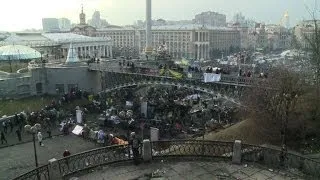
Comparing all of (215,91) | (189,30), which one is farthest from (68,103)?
(189,30)

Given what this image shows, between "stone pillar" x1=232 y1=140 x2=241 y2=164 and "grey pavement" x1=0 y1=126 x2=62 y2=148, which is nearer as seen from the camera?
"stone pillar" x1=232 y1=140 x2=241 y2=164

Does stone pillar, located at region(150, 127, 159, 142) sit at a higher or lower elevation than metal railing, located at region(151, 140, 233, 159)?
lower

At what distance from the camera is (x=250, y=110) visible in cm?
2300

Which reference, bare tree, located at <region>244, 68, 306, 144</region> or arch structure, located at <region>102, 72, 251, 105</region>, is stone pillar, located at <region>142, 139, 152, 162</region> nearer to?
bare tree, located at <region>244, 68, 306, 144</region>

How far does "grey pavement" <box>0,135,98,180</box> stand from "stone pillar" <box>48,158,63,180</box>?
8.74m

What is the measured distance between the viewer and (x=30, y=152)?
24750 mm

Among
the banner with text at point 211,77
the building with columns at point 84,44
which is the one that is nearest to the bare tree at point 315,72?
the banner with text at point 211,77

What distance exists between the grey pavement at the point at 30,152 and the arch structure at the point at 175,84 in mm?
10692

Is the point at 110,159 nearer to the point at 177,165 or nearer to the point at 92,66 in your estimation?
the point at 177,165

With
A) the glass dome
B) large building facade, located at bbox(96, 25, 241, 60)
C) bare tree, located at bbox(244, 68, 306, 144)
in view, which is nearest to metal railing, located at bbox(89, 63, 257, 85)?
bare tree, located at bbox(244, 68, 306, 144)

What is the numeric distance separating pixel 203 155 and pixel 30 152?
14.3 meters

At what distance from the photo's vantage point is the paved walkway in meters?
14.1

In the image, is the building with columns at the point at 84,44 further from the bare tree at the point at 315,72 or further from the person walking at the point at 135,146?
the person walking at the point at 135,146

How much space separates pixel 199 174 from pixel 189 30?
11833 cm
